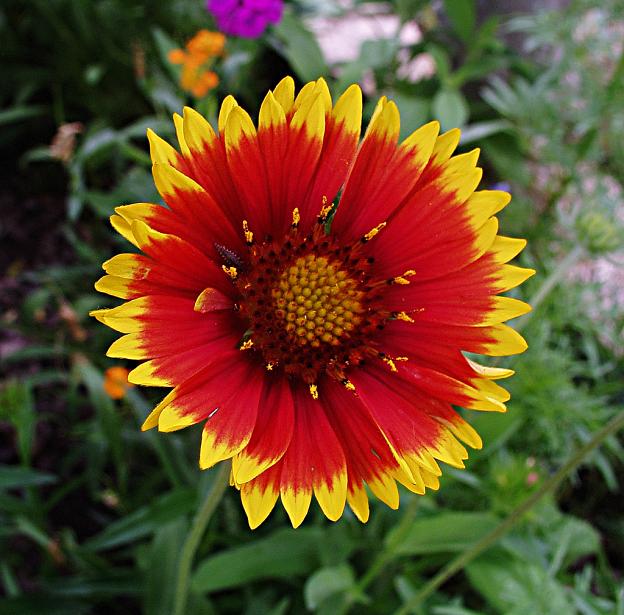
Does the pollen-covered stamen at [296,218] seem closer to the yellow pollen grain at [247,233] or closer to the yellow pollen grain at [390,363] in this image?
the yellow pollen grain at [247,233]

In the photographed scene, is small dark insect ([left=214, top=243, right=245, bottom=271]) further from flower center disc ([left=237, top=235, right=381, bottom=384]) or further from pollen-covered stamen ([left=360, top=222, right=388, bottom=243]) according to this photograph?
pollen-covered stamen ([left=360, top=222, right=388, bottom=243])

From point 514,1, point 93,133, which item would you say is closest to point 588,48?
point 514,1

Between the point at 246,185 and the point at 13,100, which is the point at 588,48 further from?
the point at 13,100

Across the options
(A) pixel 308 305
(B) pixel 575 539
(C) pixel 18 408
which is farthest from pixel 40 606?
(B) pixel 575 539

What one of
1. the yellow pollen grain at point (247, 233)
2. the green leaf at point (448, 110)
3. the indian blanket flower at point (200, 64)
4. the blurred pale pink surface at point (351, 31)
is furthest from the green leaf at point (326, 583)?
the blurred pale pink surface at point (351, 31)

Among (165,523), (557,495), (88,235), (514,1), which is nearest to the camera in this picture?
(165,523)

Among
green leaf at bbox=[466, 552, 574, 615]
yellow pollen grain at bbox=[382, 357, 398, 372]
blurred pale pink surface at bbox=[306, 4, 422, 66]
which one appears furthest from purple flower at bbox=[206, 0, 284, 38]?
blurred pale pink surface at bbox=[306, 4, 422, 66]

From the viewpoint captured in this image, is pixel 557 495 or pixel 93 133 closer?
pixel 557 495
